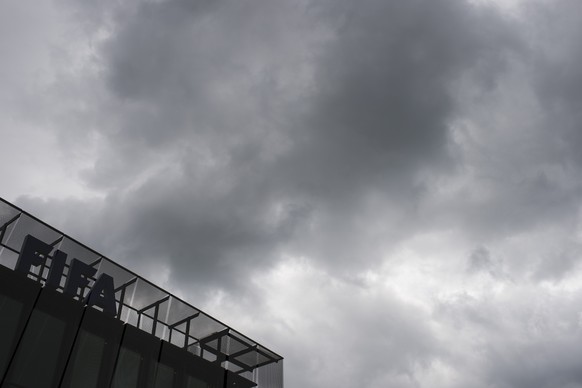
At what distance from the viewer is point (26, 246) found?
22.7 meters

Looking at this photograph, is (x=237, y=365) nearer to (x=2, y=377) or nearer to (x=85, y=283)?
(x=85, y=283)

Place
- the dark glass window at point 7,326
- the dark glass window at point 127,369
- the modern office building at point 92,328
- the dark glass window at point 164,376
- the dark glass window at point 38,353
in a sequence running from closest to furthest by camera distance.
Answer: the dark glass window at point 7,326
the dark glass window at point 38,353
the modern office building at point 92,328
the dark glass window at point 127,369
the dark glass window at point 164,376

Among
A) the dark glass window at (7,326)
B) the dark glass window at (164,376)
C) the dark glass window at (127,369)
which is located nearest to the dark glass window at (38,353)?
the dark glass window at (7,326)

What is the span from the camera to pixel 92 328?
74.3ft

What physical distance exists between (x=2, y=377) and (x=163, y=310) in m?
9.09

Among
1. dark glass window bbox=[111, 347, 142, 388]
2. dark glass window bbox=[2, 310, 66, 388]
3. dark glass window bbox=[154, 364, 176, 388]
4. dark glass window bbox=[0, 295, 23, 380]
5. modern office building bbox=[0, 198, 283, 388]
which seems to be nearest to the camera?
dark glass window bbox=[0, 295, 23, 380]

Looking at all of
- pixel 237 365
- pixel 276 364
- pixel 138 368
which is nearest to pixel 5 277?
pixel 138 368

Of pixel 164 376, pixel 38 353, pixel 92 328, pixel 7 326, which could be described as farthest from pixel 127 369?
pixel 7 326

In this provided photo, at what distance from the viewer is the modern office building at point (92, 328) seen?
20031 mm

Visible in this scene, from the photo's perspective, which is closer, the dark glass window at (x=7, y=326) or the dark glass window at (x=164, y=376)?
the dark glass window at (x=7, y=326)

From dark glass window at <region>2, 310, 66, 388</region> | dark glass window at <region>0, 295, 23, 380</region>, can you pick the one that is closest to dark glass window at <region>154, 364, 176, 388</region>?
dark glass window at <region>2, 310, 66, 388</region>

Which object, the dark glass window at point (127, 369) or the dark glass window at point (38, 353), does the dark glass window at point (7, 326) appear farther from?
the dark glass window at point (127, 369)

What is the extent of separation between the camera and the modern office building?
20.0 metres

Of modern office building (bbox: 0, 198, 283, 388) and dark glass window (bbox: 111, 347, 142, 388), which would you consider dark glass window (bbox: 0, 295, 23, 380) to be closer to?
modern office building (bbox: 0, 198, 283, 388)
